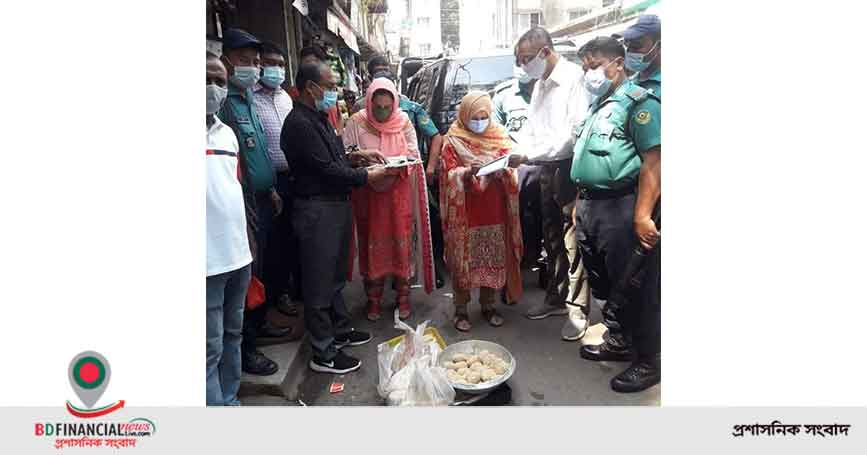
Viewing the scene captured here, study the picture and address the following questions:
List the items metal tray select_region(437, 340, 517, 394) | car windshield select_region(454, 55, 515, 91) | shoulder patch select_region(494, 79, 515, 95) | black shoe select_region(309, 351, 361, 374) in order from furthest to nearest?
car windshield select_region(454, 55, 515, 91) < shoulder patch select_region(494, 79, 515, 95) < black shoe select_region(309, 351, 361, 374) < metal tray select_region(437, 340, 517, 394)

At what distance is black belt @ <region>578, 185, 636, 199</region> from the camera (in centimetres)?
202

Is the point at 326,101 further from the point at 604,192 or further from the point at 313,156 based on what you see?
the point at 604,192

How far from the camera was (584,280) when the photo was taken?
8.59 feet

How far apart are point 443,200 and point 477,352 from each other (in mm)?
947

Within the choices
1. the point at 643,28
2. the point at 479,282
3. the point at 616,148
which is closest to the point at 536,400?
the point at 479,282

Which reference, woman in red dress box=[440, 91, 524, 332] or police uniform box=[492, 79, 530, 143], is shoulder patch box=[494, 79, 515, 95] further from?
woman in red dress box=[440, 91, 524, 332]

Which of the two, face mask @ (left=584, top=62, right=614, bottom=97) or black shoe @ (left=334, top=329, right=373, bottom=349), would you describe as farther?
black shoe @ (left=334, top=329, right=373, bottom=349)

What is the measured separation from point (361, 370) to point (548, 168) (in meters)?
1.62

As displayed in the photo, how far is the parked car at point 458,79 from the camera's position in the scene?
332 cm

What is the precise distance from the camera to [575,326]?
264 cm

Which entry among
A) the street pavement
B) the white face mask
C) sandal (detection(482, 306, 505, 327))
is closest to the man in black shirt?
the street pavement

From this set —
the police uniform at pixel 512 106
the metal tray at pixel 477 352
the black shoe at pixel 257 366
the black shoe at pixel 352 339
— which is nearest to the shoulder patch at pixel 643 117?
the police uniform at pixel 512 106

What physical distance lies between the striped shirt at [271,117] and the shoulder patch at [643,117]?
5.78 ft

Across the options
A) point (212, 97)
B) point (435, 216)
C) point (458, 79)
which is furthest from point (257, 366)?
point (458, 79)
